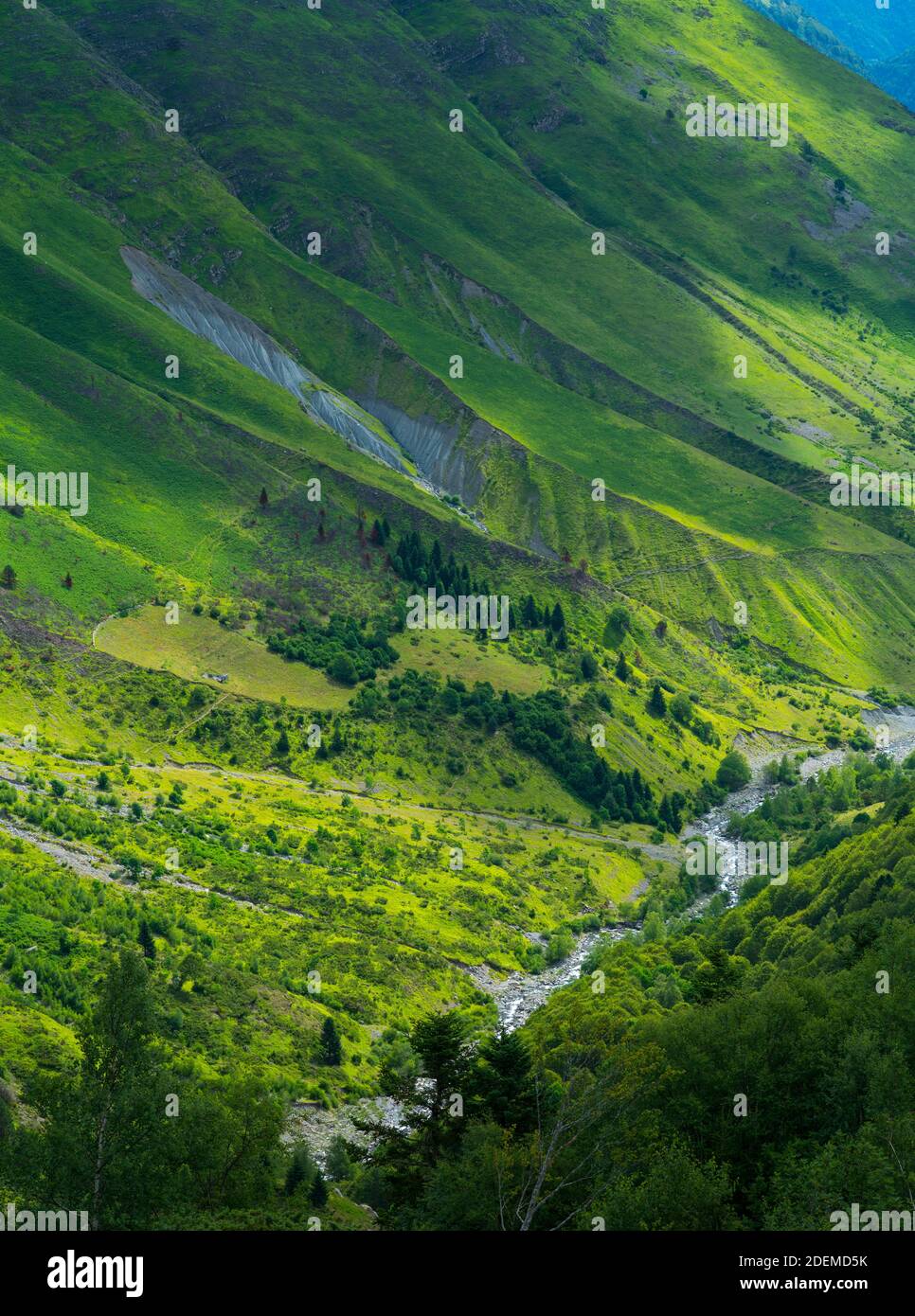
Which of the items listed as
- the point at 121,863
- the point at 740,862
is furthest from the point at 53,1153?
the point at 740,862

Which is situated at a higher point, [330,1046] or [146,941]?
[146,941]

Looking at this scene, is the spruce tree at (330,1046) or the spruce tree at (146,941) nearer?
the spruce tree at (330,1046)

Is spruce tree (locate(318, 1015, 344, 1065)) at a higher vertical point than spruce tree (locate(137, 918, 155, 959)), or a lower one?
lower

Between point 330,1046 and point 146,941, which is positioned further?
point 146,941

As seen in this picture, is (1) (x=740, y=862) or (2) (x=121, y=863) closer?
(2) (x=121, y=863)

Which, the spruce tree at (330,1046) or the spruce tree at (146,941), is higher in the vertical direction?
the spruce tree at (146,941)

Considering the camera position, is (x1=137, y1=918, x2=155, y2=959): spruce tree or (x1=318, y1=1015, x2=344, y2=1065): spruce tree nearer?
(x1=318, y1=1015, x2=344, y2=1065): spruce tree
